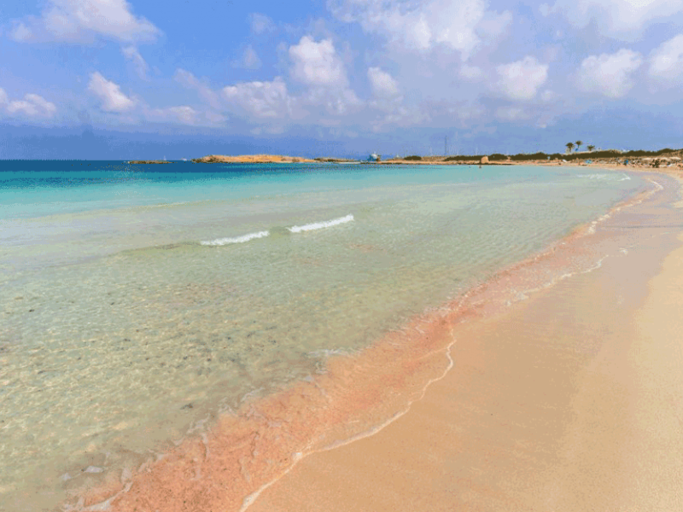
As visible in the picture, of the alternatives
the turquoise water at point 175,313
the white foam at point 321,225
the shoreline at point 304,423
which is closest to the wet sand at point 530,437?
the shoreline at point 304,423

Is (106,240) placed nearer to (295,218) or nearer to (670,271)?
(295,218)

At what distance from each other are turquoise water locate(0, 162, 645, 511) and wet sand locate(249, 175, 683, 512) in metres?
1.72

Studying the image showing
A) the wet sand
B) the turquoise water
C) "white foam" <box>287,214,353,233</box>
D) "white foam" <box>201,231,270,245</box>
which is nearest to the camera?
the wet sand

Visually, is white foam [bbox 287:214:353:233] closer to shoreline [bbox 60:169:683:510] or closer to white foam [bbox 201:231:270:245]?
white foam [bbox 201:231:270:245]

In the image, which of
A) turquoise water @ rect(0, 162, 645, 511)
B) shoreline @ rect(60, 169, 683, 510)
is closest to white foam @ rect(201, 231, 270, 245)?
turquoise water @ rect(0, 162, 645, 511)

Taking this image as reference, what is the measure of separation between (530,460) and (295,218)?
17.9 meters

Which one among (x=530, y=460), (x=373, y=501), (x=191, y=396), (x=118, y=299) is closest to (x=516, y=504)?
(x=530, y=460)

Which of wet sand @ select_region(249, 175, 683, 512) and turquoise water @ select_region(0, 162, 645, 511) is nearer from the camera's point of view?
wet sand @ select_region(249, 175, 683, 512)

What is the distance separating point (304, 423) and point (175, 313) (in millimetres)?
4384

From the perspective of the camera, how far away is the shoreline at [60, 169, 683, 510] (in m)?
3.37

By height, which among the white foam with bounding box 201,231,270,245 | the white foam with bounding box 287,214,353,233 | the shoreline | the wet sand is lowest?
the shoreline

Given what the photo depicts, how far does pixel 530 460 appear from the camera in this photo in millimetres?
3518

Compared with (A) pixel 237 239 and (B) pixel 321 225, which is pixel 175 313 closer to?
(A) pixel 237 239

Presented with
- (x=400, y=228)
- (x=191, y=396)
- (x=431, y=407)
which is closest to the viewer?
(x=431, y=407)
